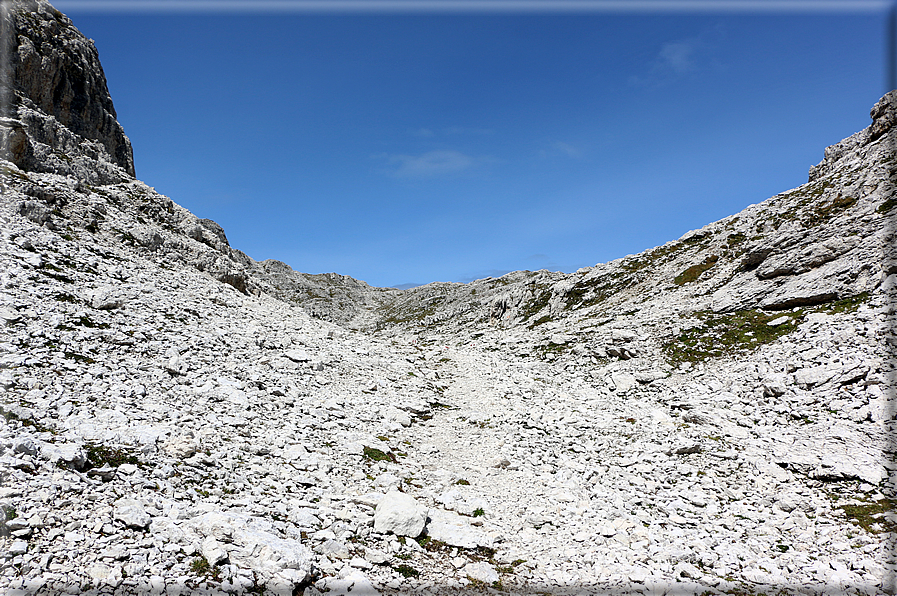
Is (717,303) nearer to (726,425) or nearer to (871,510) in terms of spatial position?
(726,425)

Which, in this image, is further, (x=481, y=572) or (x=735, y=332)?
(x=735, y=332)

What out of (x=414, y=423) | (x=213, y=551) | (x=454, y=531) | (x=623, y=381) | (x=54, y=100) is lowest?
(x=213, y=551)

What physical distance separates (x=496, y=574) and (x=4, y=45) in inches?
2216

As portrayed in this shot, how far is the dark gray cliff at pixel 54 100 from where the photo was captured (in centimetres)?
3550

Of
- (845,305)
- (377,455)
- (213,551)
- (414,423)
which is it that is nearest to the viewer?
(213,551)

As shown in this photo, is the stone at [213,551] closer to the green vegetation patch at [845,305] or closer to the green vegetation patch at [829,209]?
the green vegetation patch at [845,305]

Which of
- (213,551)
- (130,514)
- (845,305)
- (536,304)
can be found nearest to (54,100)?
(130,514)

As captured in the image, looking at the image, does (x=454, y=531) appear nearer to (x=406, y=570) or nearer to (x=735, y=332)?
(x=406, y=570)

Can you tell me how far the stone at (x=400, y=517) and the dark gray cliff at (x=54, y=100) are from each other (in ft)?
134

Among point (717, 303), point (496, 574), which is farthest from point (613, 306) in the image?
point (496, 574)

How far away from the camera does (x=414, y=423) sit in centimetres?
2427

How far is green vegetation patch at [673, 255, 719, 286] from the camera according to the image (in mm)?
45750

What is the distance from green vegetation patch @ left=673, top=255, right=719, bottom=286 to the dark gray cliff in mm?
60292

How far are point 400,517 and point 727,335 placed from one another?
28176 millimetres
